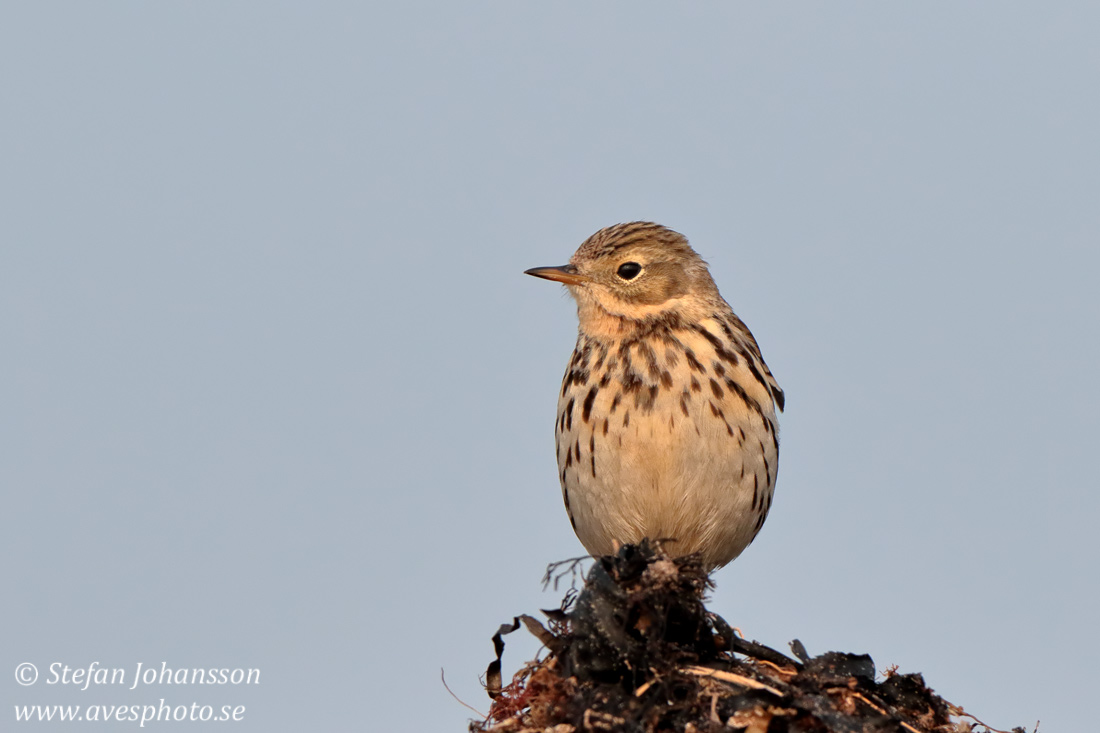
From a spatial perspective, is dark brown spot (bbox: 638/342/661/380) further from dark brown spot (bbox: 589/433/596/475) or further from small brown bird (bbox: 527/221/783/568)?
dark brown spot (bbox: 589/433/596/475)

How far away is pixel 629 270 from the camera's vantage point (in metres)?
10.8

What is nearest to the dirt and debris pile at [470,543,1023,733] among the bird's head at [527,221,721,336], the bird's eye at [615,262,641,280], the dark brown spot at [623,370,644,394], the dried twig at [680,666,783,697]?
the dried twig at [680,666,783,697]

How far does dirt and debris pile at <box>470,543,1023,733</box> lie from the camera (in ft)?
20.6

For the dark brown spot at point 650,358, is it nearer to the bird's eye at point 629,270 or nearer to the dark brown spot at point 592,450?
the dark brown spot at point 592,450

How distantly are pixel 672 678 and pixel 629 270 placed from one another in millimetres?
4944

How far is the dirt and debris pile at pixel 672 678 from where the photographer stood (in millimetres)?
6293

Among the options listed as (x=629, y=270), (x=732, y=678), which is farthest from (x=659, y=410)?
(x=732, y=678)

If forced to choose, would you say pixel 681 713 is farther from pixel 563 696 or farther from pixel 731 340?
pixel 731 340

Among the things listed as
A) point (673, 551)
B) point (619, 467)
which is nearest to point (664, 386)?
point (619, 467)

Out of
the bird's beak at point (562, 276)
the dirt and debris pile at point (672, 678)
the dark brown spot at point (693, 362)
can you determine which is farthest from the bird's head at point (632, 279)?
the dirt and debris pile at point (672, 678)

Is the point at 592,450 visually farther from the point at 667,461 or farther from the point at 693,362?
→ the point at 693,362

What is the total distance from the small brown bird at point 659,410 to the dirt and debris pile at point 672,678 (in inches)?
99.9

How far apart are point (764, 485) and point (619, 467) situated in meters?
1.33

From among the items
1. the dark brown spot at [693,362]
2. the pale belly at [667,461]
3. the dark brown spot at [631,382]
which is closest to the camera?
the pale belly at [667,461]
